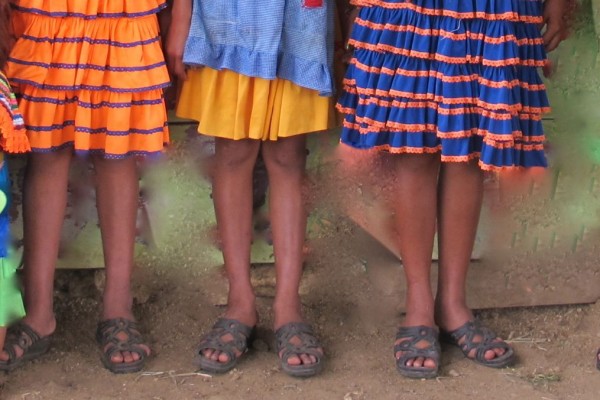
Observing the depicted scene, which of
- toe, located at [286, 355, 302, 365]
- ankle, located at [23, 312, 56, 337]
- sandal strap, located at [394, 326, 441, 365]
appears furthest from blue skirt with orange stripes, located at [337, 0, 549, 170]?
ankle, located at [23, 312, 56, 337]

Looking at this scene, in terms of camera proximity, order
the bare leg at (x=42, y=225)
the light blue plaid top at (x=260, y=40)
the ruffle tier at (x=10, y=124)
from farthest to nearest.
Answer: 1. the bare leg at (x=42, y=225)
2. the light blue plaid top at (x=260, y=40)
3. the ruffle tier at (x=10, y=124)

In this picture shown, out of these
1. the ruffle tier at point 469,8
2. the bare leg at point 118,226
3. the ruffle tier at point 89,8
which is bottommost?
the bare leg at point 118,226

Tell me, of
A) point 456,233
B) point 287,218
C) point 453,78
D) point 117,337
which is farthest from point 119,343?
point 453,78

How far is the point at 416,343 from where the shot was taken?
283 cm

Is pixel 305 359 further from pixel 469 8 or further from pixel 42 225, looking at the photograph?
pixel 469 8

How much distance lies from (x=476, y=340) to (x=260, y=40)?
1074 mm

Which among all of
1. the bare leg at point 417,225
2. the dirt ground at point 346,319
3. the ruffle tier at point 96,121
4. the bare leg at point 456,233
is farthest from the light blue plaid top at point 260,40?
the dirt ground at point 346,319

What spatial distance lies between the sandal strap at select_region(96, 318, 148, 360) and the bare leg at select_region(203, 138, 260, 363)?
0.20 m

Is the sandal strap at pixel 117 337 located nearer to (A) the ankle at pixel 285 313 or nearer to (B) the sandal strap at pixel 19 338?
(B) the sandal strap at pixel 19 338

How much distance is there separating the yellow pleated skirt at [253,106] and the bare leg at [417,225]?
0.29m

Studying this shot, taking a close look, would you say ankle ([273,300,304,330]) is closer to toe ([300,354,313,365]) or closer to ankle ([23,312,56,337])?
toe ([300,354,313,365])

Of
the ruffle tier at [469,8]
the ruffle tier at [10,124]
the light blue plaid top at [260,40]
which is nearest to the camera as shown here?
the ruffle tier at [10,124]

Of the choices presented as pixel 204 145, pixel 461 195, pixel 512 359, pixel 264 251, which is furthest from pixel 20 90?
pixel 512 359

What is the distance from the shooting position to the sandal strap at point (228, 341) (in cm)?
284
